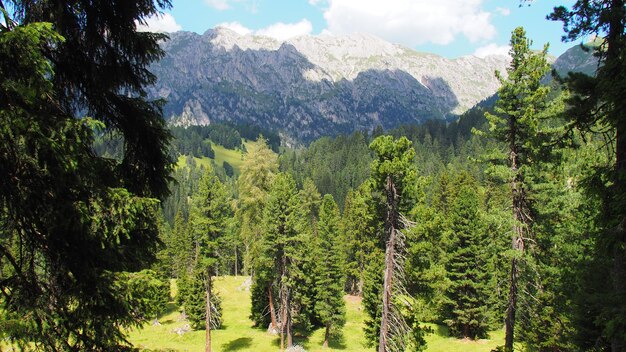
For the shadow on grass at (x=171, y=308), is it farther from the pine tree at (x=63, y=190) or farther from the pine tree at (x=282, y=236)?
the pine tree at (x=63, y=190)

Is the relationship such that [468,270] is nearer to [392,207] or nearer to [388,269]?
[388,269]

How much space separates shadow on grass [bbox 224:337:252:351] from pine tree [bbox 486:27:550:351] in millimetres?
27724

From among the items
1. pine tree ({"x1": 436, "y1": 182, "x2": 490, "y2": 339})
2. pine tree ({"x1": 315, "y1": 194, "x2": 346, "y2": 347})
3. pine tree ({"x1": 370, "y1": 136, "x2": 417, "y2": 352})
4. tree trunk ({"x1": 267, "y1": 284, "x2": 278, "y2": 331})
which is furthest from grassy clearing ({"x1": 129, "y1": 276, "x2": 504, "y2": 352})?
pine tree ({"x1": 370, "y1": 136, "x2": 417, "y2": 352})

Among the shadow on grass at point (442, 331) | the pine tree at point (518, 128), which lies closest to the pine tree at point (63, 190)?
the pine tree at point (518, 128)

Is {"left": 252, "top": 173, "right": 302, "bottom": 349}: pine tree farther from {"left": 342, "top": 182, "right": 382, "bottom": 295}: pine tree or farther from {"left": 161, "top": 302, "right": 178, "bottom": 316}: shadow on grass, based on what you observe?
{"left": 161, "top": 302, "right": 178, "bottom": 316}: shadow on grass

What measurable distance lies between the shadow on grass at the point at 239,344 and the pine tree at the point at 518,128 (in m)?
27.7

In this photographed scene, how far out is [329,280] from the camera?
43.3m

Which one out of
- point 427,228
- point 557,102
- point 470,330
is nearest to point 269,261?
point 427,228

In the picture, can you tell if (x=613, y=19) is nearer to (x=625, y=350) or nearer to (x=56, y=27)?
(x=625, y=350)

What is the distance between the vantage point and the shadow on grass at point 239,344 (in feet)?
128

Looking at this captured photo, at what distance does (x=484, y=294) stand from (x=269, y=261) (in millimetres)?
22653

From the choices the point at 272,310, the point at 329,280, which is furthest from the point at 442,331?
the point at 272,310

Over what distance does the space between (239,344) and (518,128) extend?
33.3 m

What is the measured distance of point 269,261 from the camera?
118 ft
